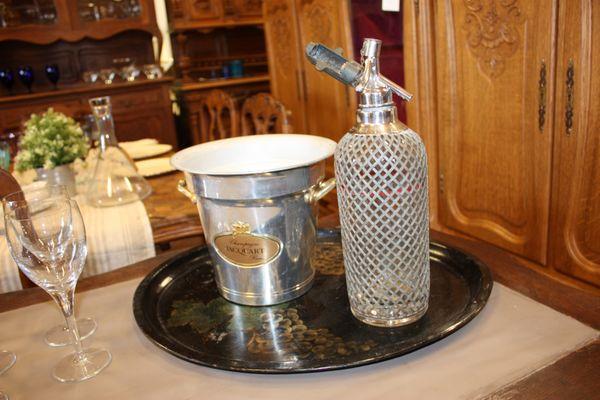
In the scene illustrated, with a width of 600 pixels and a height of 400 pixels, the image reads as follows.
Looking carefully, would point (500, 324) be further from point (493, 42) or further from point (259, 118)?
point (259, 118)

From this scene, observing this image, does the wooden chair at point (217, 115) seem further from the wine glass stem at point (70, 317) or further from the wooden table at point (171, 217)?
the wine glass stem at point (70, 317)

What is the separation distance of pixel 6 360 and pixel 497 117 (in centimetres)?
133

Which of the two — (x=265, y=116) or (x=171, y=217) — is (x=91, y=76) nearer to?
(x=265, y=116)

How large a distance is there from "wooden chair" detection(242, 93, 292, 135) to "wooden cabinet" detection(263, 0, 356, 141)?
0.46 meters

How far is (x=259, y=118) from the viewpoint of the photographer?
1.75 m

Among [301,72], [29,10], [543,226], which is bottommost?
[543,226]

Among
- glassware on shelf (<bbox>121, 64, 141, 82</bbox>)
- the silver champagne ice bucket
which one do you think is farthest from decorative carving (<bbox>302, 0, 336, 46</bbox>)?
glassware on shelf (<bbox>121, 64, 141, 82</bbox>)

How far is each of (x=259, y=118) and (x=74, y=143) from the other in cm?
63

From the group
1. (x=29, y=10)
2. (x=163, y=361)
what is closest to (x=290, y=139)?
(x=163, y=361)

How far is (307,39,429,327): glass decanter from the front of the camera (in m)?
0.53

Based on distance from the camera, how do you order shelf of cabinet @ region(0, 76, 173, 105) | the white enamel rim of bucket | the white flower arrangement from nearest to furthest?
the white enamel rim of bucket
the white flower arrangement
shelf of cabinet @ region(0, 76, 173, 105)

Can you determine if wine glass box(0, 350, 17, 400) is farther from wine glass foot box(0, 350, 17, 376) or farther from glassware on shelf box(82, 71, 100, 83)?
glassware on shelf box(82, 71, 100, 83)

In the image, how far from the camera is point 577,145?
1.26 metres

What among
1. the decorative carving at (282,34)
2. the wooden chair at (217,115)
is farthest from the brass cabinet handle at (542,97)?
the decorative carving at (282,34)
